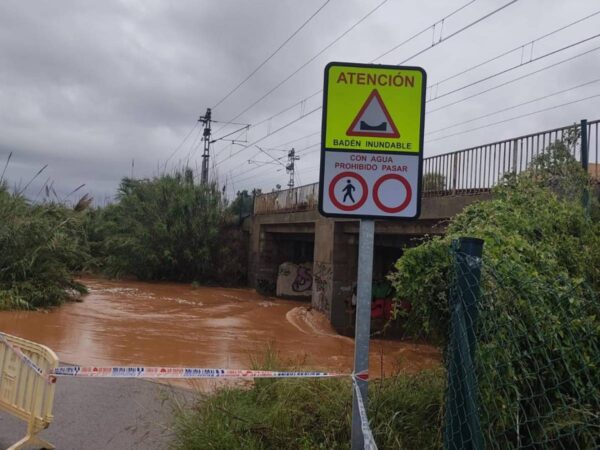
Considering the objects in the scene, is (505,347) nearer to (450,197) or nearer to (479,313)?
(479,313)

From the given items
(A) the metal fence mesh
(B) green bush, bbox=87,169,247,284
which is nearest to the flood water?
(A) the metal fence mesh

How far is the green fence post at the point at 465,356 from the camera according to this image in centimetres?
298

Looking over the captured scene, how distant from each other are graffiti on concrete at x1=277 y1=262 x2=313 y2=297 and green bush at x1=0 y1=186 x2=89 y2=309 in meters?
11.6

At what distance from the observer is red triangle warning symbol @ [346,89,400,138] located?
3234mm

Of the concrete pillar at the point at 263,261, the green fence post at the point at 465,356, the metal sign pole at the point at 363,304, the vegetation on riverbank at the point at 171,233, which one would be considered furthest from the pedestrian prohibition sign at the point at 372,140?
the concrete pillar at the point at 263,261

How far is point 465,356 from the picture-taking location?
3.04 meters

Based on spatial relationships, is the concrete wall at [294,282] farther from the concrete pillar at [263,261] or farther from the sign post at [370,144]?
the sign post at [370,144]

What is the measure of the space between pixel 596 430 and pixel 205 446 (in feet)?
8.33

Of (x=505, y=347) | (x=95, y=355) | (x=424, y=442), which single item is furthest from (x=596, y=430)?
(x=95, y=355)

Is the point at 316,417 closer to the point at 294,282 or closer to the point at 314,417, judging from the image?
the point at 314,417

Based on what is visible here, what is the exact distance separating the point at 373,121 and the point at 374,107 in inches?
3.0

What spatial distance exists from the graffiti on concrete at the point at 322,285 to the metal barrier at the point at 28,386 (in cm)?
1543

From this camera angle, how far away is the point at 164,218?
31.3m

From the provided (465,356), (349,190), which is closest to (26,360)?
(349,190)
